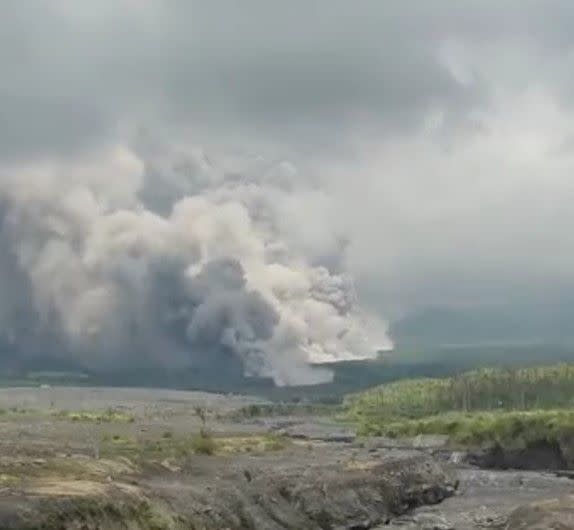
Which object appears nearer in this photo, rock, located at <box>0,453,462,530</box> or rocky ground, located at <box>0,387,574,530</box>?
rock, located at <box>0,453,462,530</box>

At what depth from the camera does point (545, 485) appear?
15312 cm

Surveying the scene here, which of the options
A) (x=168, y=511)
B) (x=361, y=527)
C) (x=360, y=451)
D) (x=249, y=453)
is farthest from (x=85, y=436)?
(x=168, y=511)

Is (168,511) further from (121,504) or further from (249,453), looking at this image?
(249,453)

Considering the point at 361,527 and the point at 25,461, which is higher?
the point at 25,461

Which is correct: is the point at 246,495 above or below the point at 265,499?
above

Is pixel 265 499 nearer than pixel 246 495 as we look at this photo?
No

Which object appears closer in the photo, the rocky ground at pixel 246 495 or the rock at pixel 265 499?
the rock at pixel 265 499

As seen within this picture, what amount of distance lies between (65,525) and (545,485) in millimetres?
101727

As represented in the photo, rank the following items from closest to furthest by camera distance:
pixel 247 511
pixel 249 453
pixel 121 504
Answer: pixel 121 504, pixel 247 511, pixel 249 453

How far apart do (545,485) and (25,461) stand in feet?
286

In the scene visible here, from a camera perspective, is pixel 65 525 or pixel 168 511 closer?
pixel 65 525

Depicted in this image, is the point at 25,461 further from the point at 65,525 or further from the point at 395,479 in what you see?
the point at 395,479

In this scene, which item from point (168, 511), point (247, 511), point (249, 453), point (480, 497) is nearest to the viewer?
point (168, 511)

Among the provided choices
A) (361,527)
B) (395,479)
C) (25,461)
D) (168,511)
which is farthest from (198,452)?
(168,511)
